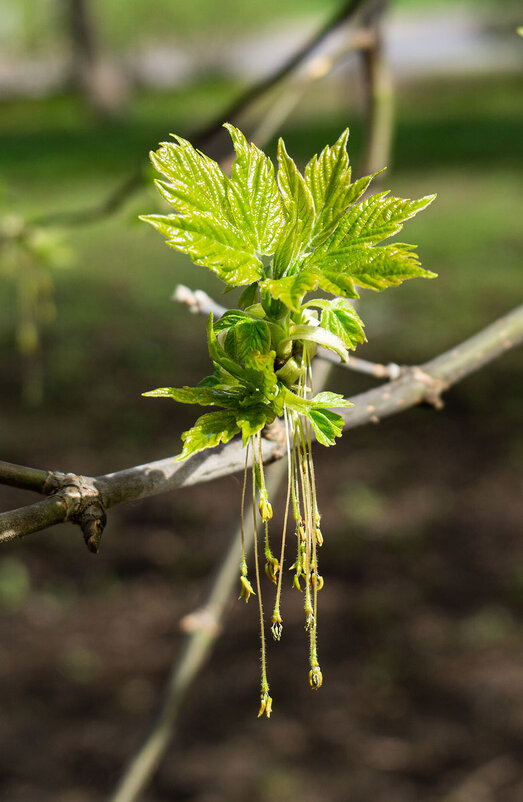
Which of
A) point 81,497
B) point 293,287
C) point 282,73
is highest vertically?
point 282,73

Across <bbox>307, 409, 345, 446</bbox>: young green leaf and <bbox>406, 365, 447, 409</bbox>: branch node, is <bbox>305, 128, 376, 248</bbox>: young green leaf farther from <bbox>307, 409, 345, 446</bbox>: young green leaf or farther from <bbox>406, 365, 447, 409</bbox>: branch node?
<bbox>406, 365, 447, 409</bbox>: branch node

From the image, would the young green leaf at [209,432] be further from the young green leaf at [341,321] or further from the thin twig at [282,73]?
the thin twig at [282,73]

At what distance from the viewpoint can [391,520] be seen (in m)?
4.20

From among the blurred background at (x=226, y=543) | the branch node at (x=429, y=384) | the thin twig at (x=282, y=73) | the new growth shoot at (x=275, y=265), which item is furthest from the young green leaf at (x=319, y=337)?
the thin twig at (x=282, y=73)

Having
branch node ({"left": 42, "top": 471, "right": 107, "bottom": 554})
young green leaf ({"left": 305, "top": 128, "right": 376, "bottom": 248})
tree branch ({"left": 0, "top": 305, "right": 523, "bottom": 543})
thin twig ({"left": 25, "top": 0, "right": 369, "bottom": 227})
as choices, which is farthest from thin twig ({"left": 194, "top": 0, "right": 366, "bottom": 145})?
branch node ({"left": 42, "top": 471, "right": 107, "bottom": 554})

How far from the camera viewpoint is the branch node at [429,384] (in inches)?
40.6

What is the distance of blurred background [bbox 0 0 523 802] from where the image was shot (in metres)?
2.89

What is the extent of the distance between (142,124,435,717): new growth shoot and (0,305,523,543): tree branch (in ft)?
0.17

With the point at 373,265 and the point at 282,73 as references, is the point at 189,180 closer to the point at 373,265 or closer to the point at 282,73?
the point at 373,265

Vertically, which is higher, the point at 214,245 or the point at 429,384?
the point at 429,384

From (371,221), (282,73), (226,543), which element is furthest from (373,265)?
(226,543)

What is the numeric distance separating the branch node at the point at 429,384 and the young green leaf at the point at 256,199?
14.4 inches

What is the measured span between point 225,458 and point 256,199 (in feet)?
0.75

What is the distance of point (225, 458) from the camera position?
79 cm
